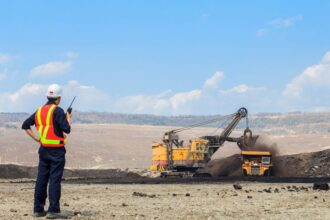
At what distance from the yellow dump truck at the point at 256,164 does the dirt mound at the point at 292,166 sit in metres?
2.24

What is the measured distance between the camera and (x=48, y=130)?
11703mm

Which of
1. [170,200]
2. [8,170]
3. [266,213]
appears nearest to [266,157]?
[8,170]

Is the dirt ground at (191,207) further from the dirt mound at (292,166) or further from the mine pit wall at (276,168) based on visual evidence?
the dirt mound at (292,166)

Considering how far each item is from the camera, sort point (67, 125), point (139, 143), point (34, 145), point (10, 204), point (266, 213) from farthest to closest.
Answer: point (139, 143) → point (34, 145) → point (10, 204) → point (266, 213) → point (67, 125)

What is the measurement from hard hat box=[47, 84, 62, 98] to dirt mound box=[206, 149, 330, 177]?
38.6 m

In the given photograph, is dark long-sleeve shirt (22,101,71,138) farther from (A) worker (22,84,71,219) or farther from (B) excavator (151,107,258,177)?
(B) excavator (151,107,258,177)

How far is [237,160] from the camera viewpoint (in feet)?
181

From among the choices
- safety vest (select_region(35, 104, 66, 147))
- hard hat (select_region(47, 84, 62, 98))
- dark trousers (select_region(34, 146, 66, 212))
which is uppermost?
hard hat (select_region(47, 84, 62, 98))

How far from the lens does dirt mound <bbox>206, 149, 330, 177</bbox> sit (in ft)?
164

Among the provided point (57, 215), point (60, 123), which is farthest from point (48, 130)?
point (57, 215)

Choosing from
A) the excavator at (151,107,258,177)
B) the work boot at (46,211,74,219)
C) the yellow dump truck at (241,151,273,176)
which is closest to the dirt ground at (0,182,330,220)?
the work boot at (46,211,74,219)

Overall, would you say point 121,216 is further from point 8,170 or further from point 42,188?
point 8,170

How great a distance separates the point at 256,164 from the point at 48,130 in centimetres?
3676

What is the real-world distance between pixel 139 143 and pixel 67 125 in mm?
132998
